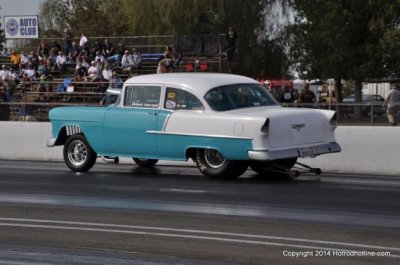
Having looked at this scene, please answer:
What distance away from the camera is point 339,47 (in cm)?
4000

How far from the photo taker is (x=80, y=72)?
1302 inches

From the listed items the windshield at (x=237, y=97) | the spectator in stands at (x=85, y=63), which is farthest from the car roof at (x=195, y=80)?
the spectator in stands at (x=85, y=63)

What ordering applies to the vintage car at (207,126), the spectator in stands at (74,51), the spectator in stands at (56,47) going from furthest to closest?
the spectator in stands at (56,47) → the spectator in stands at (74,51) → the vintage car at (207,126)

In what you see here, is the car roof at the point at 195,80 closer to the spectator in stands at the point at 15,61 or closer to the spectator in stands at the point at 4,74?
the spectator in stands at the point at 4,74

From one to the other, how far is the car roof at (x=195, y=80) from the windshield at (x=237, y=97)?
0.36ft

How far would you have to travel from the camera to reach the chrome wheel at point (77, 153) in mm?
16078

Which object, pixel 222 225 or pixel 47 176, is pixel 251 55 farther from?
pixel 222 225

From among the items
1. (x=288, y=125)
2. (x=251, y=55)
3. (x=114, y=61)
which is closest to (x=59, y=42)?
(x=114, y=61)

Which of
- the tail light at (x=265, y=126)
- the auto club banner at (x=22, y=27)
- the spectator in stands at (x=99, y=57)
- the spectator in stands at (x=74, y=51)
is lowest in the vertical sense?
the tail light at (x=265, y=126)

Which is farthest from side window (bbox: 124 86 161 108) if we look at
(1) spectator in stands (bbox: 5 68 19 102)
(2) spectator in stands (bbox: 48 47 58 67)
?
(2) spectator in stands (bbox: 48 47 58 67)

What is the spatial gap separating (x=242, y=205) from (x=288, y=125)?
2.93 metres

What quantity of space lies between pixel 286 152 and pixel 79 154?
4562 mm

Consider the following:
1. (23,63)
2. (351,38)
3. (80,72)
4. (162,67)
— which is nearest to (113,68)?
(80,72)

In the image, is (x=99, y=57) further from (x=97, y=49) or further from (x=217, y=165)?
(x=217, y=165)
